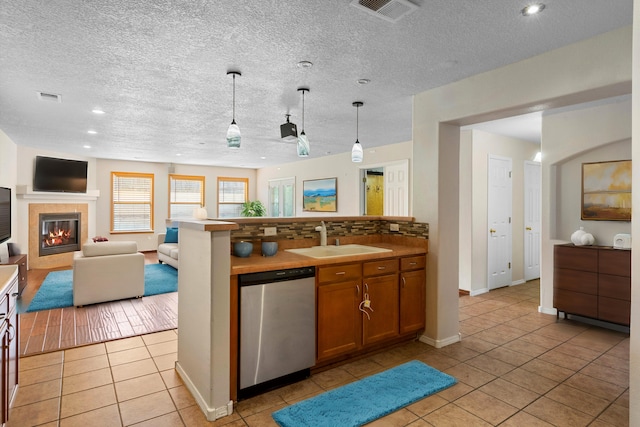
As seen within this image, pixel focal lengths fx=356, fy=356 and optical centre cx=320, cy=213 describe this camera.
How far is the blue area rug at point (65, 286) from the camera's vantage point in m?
4.73

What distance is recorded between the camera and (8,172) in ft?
19.5

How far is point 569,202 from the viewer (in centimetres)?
455

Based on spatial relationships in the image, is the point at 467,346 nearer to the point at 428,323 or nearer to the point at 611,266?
the point at 428,323

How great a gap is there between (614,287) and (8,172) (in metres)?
8.77

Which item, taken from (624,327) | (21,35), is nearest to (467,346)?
(624,327)

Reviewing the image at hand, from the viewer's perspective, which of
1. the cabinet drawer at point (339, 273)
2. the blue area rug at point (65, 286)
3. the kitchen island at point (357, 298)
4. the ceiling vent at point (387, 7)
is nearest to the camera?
the ceiling vent at point (387, 7)

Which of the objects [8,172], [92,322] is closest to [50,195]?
[8,172]

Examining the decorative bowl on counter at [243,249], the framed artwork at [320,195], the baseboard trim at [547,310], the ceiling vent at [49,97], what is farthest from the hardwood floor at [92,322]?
the baseboard trim at [547,310]

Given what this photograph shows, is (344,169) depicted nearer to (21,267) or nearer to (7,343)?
(21,267)

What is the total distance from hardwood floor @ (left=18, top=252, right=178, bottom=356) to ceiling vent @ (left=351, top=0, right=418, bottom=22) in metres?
3.59

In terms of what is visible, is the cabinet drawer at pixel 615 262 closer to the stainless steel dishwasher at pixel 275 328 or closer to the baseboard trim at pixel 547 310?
the baseboard trim at pixel 547 310

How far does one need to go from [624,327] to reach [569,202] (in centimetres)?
155

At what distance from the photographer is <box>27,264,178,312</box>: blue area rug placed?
4.73 m

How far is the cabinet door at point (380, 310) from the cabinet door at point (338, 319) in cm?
9
